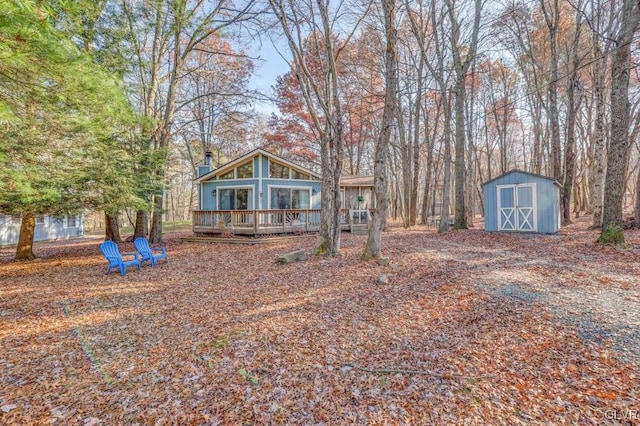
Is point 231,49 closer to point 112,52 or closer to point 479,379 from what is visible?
point 112,52

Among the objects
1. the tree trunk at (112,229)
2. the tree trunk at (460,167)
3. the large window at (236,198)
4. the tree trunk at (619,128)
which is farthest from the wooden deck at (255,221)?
the tree trunk at (619,128)

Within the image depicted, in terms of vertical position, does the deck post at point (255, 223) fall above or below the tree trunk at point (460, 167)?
below

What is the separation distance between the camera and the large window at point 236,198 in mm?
14938

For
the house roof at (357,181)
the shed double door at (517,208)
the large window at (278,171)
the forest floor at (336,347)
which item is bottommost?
the forest floor at (336,347)

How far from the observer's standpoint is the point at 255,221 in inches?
504

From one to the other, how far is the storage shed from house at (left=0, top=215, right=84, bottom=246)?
17.3 metres

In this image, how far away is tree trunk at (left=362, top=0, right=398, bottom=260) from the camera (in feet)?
24.1

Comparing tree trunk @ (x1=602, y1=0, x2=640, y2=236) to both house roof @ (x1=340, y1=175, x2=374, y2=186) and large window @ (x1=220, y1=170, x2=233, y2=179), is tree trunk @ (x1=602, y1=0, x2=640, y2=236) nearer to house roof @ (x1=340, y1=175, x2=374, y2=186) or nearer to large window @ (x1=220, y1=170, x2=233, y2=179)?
house roof @ (x1=340, y1=175, x2=374, y2=186)

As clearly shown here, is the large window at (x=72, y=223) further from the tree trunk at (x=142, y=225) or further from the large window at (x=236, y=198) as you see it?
the large window at (x=236, y=198)

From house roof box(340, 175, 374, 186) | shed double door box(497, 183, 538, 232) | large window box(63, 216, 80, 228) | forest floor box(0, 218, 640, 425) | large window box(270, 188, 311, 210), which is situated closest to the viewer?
forest floor box(0, 218, 640, 425)

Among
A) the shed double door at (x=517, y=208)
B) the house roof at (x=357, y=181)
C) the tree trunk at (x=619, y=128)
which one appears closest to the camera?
the tree trunk at (x=619, y=128)

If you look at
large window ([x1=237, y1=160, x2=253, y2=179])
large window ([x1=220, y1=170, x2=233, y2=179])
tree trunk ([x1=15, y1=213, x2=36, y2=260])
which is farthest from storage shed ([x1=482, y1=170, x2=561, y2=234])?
tree trunk ([x1=15, y1=213, x2=36, y2=260])

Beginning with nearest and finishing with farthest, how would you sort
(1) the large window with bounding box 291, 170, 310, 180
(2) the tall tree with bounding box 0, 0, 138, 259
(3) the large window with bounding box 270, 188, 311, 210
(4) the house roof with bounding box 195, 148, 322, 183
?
A: (2) the tall tree with bounding box 0, 0, 138, 259, (4) the house roof with bounding box 195, 148, 322, 183, (3) the large window with bounding box 270, 188, 311, 210, (1) the large window with bounding box 291, 170, 310, 180

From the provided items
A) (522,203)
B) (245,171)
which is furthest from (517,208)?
(245,171)
